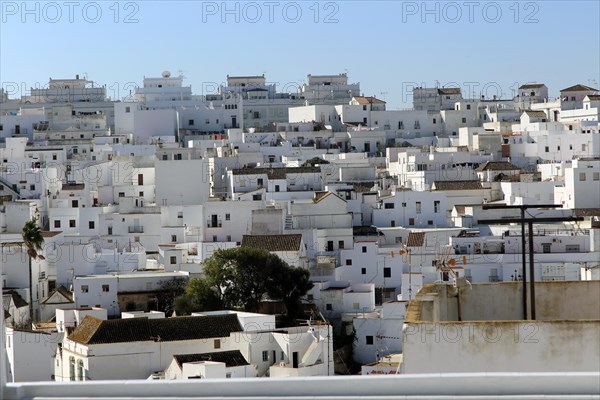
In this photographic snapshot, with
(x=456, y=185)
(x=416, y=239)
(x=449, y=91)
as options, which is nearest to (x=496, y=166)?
(x=456, y=185)

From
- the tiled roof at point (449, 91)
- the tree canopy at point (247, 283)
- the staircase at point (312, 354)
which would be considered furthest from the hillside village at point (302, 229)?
the tiled roof at point (449, 91)

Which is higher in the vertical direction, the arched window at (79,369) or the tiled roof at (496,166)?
the tiled roof at (496,166)

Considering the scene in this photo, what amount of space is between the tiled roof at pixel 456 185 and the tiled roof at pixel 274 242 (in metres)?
7.22

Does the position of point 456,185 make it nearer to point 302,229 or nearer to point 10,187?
point 302,229

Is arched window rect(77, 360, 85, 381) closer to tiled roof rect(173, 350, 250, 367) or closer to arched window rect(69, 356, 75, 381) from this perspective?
arched window rect(69, 356, 75, 381)

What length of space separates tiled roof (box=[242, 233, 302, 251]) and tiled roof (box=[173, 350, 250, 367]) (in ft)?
20.7

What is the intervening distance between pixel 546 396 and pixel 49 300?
66.9 feet

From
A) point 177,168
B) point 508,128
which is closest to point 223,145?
point 177,168

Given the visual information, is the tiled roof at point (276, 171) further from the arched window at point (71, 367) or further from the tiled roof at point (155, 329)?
the arched window at point (71, 367)

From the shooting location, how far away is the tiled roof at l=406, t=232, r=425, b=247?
25.2m

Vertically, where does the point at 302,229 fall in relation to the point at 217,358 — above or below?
above

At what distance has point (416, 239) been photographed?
83.8 feet

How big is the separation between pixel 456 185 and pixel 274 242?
26.3 feet

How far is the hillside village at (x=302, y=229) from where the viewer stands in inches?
711
